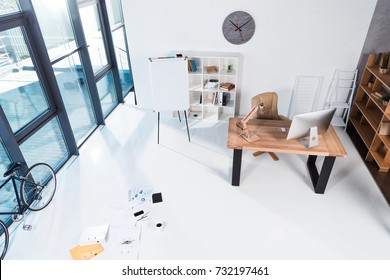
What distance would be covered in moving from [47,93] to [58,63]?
685mm

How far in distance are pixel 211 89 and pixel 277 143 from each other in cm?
223

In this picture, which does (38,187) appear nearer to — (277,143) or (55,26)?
(55,26)

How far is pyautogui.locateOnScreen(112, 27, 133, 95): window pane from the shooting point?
653 centimetres

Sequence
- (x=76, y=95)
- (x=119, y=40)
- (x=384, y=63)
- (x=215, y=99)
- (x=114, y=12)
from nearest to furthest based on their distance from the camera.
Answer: (x=384, y=63)
(x=76, y=95)
(x=215, y=99)
(x=114, y=12)
(x=119, y=40)

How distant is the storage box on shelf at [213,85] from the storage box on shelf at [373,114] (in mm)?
2306

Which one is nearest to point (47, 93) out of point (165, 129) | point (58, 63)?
point (58, 63)

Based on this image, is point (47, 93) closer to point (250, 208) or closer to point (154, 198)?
point (154, 198)

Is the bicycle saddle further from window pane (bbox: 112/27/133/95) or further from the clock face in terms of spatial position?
the clock face

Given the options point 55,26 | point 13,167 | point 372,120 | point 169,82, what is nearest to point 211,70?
point 169,82

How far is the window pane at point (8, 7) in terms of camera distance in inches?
131

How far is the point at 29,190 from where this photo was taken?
3.85 meters

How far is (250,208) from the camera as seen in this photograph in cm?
379

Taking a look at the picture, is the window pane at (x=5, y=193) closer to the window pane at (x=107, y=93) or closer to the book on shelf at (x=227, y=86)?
the window pane at (x=107, y=93)

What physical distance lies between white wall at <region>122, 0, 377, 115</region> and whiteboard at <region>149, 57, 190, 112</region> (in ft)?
3.48
